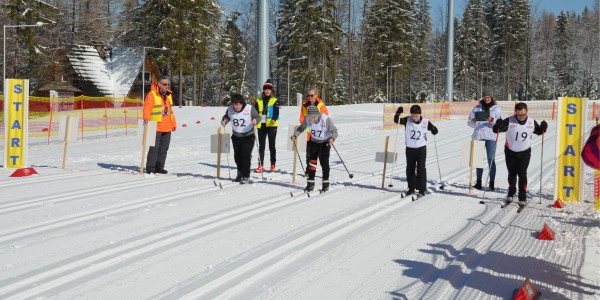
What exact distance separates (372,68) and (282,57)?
470 inches

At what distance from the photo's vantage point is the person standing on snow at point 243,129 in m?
10.3

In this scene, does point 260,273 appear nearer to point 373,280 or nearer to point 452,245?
point 373,280

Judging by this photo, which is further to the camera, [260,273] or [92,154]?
[92,154]

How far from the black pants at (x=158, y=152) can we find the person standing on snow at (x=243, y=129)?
1.63 m

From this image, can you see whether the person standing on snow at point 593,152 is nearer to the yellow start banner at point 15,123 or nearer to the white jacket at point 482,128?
the white jacket at point 482,128

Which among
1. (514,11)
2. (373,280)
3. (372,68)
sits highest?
(514,11)

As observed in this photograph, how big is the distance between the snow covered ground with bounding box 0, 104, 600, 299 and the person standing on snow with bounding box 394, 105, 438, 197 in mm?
419

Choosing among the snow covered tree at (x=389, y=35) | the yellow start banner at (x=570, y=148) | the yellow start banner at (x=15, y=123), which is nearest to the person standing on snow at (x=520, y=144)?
the yellow start banner at (x=570, y=148)

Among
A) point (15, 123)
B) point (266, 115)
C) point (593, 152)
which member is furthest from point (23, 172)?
point (593, 152)

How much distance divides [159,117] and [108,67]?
48.0m

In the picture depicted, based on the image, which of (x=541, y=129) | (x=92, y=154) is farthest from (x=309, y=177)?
(x=92, y=154)

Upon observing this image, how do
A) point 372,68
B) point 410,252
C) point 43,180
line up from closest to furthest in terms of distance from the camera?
point 410,252 → point 43,180 → point 372,68

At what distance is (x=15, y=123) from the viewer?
11.3 m

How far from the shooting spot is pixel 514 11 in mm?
81438
